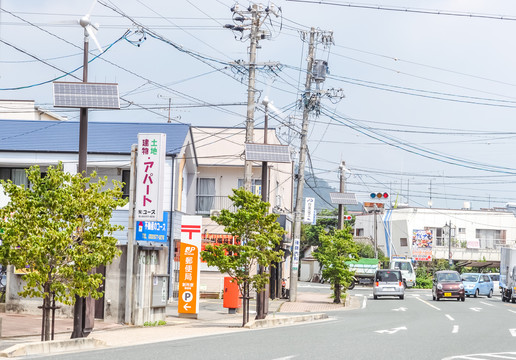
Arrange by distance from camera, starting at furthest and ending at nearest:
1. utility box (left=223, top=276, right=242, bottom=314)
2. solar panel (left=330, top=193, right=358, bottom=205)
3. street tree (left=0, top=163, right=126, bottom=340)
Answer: solar panel (left=330, top=193, right=358, bottom=205)
utility box (left=223, top=276, right=242, bottom=314)
street tree (left=0, top=163, right=126, bottom=340)

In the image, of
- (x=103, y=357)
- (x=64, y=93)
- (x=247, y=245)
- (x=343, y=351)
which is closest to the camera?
(x=103, y=357)

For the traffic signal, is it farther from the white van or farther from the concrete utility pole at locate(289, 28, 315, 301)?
the white van

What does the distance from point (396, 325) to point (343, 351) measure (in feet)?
30.9

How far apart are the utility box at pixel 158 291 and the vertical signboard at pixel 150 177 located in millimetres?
2179

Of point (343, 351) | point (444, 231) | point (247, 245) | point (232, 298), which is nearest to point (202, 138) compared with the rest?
point (232, 298)

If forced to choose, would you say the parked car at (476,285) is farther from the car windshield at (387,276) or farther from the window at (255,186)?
the window at (255,186)

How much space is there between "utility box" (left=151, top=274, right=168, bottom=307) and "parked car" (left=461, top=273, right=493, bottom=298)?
33.0 metres

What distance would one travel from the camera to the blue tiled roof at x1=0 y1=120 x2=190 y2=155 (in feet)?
118

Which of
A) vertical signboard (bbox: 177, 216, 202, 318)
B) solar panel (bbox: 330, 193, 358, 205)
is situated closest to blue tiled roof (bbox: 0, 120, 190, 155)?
vertical signboard (bbox: 177, 216, 202, 318)

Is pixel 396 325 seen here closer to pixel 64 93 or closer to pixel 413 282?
pixel 64 93

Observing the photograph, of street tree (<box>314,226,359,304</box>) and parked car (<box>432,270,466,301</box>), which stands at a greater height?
street tree (<box>314,226,359,304</box>)

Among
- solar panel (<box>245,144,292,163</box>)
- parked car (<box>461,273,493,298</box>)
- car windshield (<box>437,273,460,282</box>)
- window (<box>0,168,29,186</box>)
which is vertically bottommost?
parked car (<box>461,273,493,298</box>)

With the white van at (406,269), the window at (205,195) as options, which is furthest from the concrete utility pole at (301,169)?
the white van at (406,269)

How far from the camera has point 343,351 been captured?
15797 mm
